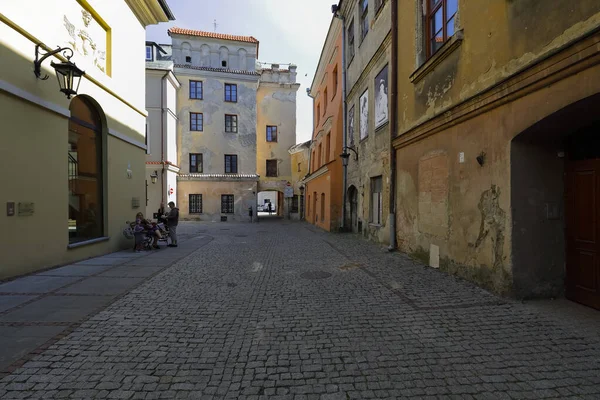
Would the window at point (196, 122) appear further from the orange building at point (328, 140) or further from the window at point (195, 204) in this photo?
the orange building at point (328, 140)

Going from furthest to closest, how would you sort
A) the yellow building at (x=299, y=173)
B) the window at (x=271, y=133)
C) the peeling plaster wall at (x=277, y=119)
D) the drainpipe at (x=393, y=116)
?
the window at (x=271, y=133), the peeling plaster wall at (x=277, y=119), the yellow building at (x=299, y=173), the drainpipe at (x=393, y=116)

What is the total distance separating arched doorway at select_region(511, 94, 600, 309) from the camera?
14.5 feet

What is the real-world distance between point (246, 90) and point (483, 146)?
24.4m

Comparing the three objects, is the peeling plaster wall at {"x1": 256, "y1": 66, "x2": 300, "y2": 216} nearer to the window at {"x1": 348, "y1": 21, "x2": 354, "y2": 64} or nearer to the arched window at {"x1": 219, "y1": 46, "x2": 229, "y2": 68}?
the arched window at {"x1": 219, "y1": 46, "x2": 229, "y2": 68}

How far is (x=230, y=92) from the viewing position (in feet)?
87.0

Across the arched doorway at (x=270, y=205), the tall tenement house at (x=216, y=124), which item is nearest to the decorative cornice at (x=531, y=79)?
the tall tenement house at (x=216, y=124)

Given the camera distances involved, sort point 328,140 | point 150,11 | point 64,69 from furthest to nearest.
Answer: point 328,140 → point 150,11 → point 64,69

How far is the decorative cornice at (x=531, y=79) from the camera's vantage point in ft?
11.4

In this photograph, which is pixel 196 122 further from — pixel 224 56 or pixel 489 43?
pixel 489 43

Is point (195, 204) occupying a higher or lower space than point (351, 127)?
lower

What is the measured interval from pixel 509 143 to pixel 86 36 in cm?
981

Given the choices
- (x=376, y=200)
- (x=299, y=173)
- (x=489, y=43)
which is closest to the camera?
(x=489, y=43)

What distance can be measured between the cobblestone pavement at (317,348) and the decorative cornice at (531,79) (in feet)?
10.1

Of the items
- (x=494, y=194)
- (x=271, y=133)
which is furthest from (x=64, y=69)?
(x=271, y=133)
